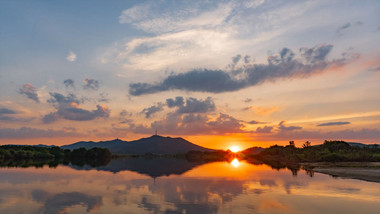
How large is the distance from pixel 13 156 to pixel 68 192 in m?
170

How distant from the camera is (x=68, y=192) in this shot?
43500 mm

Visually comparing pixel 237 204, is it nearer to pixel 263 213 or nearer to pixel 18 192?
pixel 263 213

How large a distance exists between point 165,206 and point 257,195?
49.2ft

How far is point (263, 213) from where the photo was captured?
2886cm

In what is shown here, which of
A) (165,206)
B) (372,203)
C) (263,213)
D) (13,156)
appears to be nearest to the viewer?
Answer: (263,213)

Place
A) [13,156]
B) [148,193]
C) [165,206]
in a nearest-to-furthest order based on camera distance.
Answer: [165,206], [148,193], [13,156]

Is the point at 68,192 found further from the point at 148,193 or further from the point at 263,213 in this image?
the point at 263,213

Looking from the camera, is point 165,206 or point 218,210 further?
point 165,206

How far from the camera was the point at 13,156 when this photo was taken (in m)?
182

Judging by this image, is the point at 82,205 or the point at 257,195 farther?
the point at 257,195

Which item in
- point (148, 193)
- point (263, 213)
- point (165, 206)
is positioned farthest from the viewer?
point (148, 193)

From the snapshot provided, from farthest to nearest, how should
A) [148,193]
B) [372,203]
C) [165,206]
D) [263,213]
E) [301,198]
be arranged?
[148,193], [301,198], [372,203], [165,206], [263,213]

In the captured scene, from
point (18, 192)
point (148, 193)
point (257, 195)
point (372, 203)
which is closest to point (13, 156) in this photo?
point (18, 192)

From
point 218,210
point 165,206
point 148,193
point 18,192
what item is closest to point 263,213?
point 218,210
